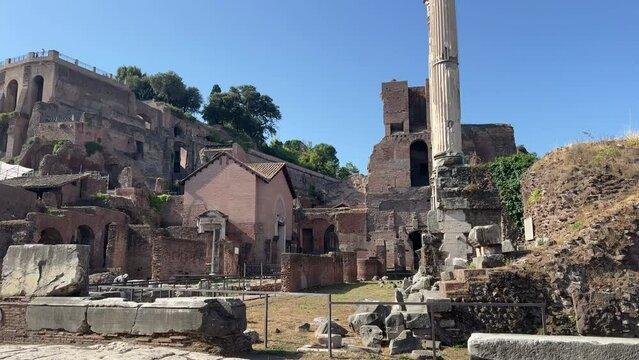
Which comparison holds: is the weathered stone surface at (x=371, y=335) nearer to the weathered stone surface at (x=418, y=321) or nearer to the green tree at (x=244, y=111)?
the weathered stone surface at (x=418, y=321)

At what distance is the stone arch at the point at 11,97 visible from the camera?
56.7m

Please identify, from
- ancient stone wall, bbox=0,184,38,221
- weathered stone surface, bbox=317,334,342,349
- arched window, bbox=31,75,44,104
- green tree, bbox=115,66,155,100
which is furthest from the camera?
green tree, bbox=115,66,155,100

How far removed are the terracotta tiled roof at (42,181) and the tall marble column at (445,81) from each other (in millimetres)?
29449

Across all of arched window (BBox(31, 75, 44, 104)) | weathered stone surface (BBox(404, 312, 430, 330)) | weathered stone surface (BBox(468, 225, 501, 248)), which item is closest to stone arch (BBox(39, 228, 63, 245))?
weathered stone surface (BBox(404, 312, 430, 330))

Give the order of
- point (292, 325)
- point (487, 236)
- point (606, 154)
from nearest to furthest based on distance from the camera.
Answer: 1. point (487, 236)
2. point (292, 325)
3. point (606, 154)

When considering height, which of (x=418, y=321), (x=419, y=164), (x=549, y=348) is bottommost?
(x=418, y=321)

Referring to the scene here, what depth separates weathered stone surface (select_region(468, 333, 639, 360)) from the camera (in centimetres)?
373

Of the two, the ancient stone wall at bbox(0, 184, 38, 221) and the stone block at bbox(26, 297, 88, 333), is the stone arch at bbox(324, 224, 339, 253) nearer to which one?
the ancient stone wall at bbox(0, 184, 38, 221)

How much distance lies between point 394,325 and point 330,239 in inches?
1649

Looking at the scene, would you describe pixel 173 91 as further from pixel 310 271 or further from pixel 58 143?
pixel 310 271

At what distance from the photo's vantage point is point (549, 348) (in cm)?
386

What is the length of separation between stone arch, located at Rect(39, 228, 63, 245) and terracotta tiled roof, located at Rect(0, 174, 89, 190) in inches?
267

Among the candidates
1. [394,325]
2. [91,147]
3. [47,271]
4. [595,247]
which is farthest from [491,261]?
[91,147]

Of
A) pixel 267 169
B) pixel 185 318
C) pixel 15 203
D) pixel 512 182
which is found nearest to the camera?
pixel 185 318
